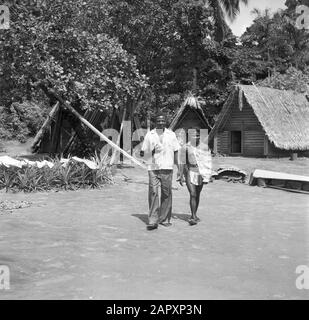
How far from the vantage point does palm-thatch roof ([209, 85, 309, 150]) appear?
23062mm

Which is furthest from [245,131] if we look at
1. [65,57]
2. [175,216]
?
[175,216]

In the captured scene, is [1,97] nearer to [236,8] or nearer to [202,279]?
[202,279]

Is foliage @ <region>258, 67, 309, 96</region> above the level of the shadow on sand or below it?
above

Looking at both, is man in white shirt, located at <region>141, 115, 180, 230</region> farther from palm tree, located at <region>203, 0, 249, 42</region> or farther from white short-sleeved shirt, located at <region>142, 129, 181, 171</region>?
palm tree, located at <region>203, 0, 249, 42</region>

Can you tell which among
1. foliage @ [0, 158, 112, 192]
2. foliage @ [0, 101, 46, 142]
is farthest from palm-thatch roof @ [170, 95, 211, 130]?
foliage @ [0, 101, 46, 142]

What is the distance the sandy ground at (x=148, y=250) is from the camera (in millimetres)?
5062

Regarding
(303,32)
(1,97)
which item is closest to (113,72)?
(1,97)

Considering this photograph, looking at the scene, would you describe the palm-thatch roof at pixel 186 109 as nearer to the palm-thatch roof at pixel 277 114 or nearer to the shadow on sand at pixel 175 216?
the palm-thatch roof at pixel 277 114

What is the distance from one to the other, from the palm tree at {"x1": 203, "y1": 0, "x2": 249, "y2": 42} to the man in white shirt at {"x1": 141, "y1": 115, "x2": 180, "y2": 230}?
2314 cm

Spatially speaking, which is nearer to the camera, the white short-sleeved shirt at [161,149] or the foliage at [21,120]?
the white short-sleeved shirt at [161,149]

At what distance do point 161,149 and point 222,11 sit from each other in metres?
25.4

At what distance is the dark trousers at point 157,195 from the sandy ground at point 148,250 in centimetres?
23

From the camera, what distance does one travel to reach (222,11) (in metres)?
31.7

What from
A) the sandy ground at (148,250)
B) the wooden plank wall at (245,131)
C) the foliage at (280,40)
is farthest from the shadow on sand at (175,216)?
the foliage at (280,40)
